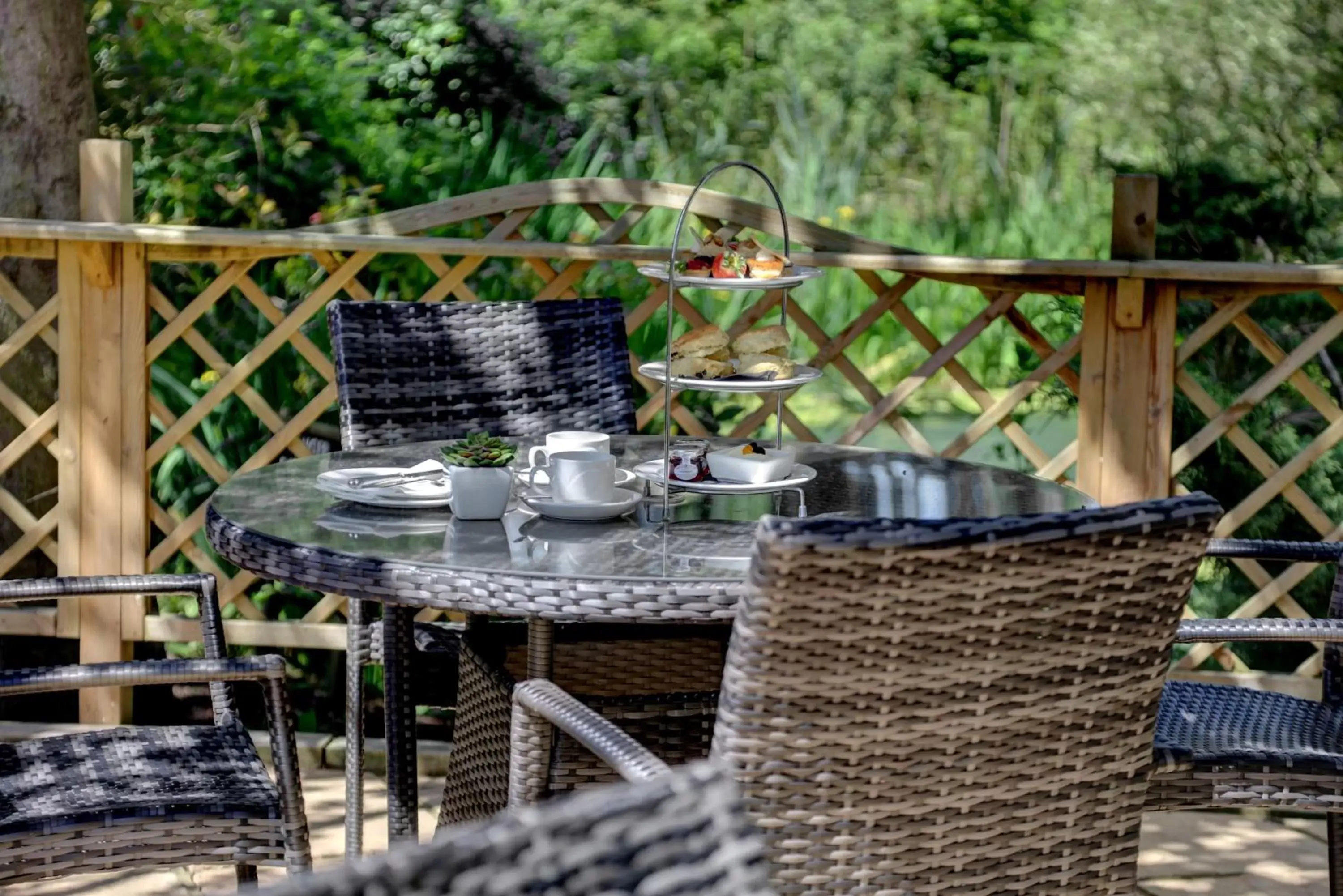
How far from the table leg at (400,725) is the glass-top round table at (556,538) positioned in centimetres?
Result: 22

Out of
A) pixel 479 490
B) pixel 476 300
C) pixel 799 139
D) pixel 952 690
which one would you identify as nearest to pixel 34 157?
pixel 476 300

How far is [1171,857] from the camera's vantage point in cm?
274

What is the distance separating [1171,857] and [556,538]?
59.0 inches

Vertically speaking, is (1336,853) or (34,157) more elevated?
(34,157)

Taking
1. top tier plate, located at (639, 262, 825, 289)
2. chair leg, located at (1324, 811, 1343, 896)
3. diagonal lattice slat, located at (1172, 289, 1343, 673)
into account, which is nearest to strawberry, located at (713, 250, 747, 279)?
top tier plate, located at (639, 262, 825, 289)

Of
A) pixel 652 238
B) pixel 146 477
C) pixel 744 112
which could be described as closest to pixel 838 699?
pixel 146 477

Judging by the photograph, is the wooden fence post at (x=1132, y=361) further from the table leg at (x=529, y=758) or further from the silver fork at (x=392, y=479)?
the table leg at (x=529, y=758)

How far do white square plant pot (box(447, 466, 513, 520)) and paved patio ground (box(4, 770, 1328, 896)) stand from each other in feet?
3.14

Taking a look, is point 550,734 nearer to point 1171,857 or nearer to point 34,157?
point 1171,857

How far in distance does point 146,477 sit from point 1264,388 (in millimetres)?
2111

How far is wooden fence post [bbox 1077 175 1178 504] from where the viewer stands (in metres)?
2.95

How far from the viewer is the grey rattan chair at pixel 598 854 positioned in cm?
71

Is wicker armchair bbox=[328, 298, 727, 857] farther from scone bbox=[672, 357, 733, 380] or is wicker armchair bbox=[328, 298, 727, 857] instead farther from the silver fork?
scone bbox=[672, 357, 733, 380]

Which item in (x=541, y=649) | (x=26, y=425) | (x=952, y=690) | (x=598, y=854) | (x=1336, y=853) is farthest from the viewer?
(x=26, y=425)
